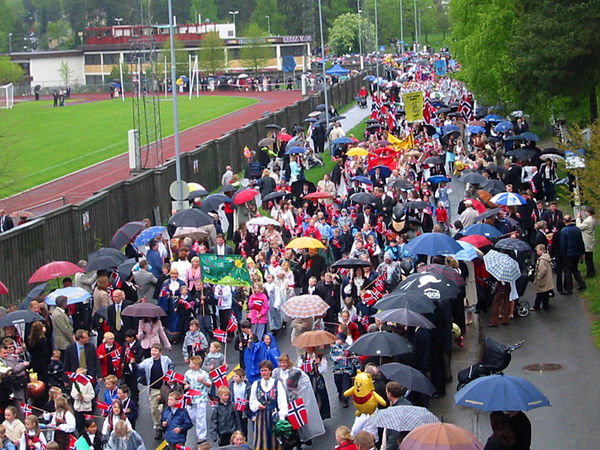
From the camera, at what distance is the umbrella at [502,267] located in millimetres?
20172

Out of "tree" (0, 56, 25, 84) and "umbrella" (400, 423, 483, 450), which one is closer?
"umbrella" (400, 423, 483, 450)

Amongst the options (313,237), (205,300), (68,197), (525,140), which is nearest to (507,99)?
(525,140)

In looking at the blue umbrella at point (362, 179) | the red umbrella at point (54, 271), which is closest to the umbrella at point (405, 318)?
the red umbrella at point (54, 271)

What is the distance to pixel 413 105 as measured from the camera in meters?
36.2

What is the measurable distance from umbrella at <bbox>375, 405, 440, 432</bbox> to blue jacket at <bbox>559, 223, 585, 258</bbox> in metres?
11.0

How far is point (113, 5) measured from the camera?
175625mm

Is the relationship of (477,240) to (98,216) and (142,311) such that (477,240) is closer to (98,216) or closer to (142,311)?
(142,311)

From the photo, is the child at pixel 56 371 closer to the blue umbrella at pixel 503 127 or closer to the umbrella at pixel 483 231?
the umbrella at pixel 483 231

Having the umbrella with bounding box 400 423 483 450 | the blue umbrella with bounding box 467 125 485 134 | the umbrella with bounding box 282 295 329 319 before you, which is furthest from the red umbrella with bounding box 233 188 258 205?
the umbrella with bounding box 400 423 483 450

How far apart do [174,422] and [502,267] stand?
7870 mm

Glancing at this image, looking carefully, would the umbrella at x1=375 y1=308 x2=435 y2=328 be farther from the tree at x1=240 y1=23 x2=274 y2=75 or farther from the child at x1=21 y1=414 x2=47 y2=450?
the tree at x1=240 y1=23 x2=274 y2=75

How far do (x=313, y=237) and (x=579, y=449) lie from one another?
34.7ft

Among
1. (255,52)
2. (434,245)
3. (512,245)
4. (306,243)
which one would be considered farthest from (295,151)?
(255,52)

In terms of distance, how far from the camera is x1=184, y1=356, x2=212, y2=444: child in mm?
15391
